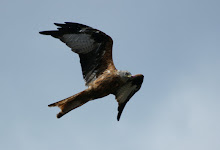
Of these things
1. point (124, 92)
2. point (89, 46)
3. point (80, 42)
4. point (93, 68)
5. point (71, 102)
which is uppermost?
point (80, 42)

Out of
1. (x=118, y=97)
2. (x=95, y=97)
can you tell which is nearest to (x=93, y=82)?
(x=95, y=97)

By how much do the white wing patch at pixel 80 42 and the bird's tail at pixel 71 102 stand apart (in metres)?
1.49

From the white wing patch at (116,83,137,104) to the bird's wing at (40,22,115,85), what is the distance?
0.88 m

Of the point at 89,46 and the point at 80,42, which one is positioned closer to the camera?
the point at 80,42

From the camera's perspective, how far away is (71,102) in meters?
12.0

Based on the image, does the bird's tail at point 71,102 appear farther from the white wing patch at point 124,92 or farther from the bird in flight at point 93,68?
the white wing patch at point 124,92

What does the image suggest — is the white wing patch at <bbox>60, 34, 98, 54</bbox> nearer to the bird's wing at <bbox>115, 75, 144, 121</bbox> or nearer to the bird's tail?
the bird's tail

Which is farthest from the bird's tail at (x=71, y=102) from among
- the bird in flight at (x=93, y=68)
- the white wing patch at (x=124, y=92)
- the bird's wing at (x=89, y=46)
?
the white wing patch at (x=124, y=92)

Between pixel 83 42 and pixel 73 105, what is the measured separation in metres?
2.05

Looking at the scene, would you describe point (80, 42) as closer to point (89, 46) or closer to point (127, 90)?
point (89, 46)

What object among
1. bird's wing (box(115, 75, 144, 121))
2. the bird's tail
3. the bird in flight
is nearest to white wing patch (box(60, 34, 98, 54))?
the bird in flight

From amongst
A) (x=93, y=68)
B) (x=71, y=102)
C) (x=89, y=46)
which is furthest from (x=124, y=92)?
(x=71, y=102)

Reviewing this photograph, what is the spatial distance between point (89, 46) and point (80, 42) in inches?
13.1

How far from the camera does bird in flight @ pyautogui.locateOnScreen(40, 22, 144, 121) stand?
12.1m
